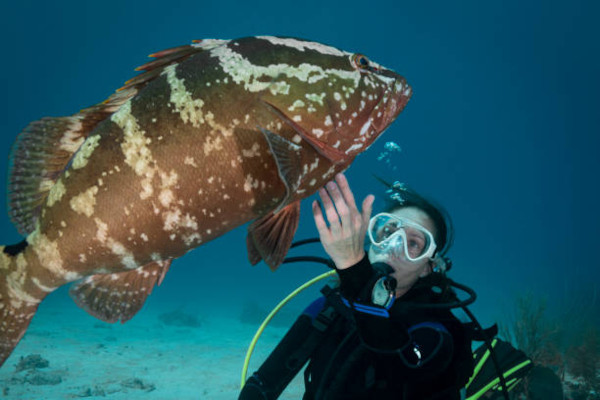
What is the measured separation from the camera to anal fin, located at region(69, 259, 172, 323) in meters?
1.68

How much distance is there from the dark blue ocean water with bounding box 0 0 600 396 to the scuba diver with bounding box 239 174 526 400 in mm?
62208

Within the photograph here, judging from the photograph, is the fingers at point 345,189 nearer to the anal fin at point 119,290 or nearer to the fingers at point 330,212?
the fingers at point 330,212

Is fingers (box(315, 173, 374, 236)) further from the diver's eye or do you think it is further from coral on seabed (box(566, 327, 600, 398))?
coral on seabed (box(566, 327, 600, 398))

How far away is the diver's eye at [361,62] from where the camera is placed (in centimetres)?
167

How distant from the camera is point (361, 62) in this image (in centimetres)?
168

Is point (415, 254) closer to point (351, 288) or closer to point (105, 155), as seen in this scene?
point (351, 288)

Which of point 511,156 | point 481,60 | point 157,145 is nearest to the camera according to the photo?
point 157,145

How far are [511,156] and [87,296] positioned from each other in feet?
398

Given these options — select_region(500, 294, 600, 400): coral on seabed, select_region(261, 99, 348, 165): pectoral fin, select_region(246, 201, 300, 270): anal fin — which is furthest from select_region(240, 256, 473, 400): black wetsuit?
select_region(500, 294, 600, 400): coral on seabed

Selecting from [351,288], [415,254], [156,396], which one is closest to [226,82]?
[351,288]

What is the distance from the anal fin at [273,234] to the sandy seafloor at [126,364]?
689cm

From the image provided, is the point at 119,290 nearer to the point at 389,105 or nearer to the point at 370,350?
the point at 389,105

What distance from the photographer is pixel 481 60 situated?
93.5 metres

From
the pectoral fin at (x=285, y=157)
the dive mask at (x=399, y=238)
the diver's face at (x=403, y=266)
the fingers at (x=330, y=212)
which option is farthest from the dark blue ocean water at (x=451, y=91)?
the pectoral fin at (x=285, y=157)
